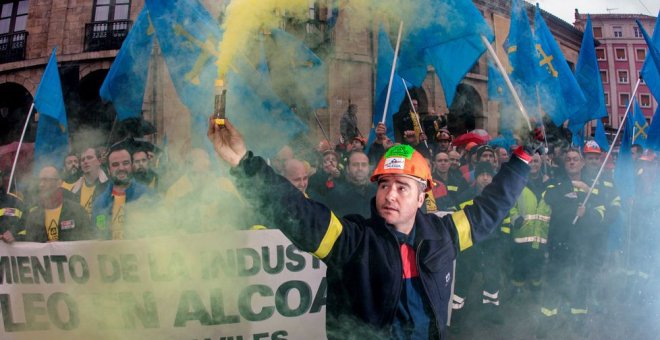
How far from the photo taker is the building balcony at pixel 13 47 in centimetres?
1612

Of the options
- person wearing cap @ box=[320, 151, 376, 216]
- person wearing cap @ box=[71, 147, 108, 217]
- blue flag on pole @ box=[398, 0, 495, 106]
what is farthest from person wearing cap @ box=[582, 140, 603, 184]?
person wearing cap @ box=[71, 147, 108, 217]

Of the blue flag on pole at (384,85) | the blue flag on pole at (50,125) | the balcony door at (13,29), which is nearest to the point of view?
the blue flag on pole at (50,125)

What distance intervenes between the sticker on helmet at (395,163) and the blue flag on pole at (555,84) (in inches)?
129

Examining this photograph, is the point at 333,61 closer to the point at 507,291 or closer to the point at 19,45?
the point at 507,291

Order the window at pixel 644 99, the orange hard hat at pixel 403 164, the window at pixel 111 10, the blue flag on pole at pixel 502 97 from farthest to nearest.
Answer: the window at pixel 644 99, the window at pixel 111 10, the blue flag on pole at pixel 502 97, the orange hard hat at pixel 403 164

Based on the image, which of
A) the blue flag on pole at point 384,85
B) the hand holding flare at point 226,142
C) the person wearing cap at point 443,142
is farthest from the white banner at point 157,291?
the person wearing cap at point 443,142

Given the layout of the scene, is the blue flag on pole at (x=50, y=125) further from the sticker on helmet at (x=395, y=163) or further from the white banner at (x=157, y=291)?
the sticker on helmet at (x=395, y=163)

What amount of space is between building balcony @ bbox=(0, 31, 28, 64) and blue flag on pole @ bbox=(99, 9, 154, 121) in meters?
13.6

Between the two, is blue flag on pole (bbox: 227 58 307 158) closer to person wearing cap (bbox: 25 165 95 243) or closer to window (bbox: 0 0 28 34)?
person wearing cap (bbox: 25 165 95 243)

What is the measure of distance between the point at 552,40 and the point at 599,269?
107 inches

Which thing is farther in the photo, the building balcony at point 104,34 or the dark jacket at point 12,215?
the building balcony at point 104,34

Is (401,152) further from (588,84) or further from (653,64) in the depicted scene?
(653,64)

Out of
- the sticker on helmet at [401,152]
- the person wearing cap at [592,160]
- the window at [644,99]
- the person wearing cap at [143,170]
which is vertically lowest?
the sticker on helmet at [401,152]

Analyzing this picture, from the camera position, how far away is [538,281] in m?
5.07
